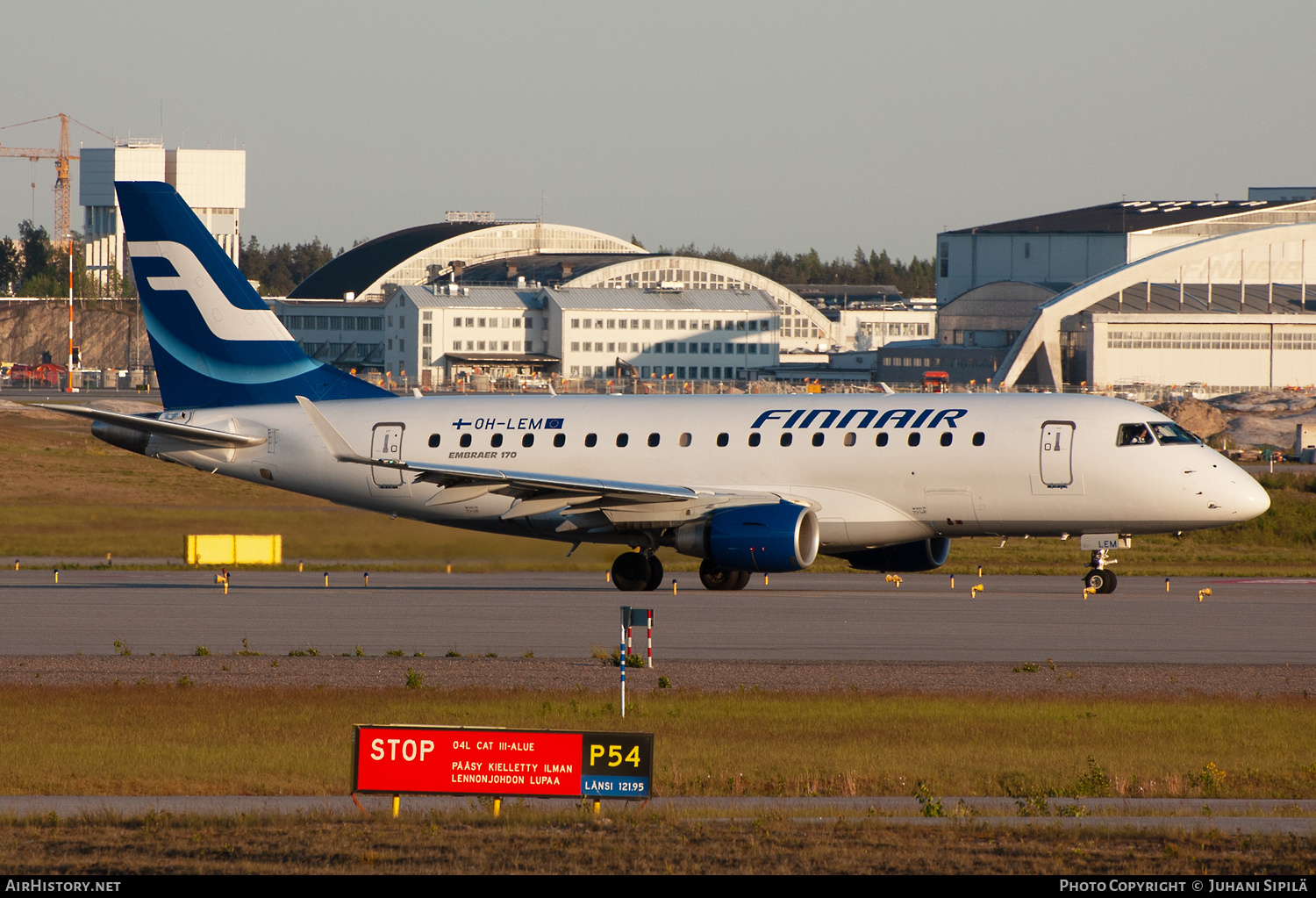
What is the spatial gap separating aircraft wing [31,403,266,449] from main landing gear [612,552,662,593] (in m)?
9.55

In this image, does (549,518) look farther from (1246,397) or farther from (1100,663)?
(1246,397)

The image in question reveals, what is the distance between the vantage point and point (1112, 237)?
16812 cm

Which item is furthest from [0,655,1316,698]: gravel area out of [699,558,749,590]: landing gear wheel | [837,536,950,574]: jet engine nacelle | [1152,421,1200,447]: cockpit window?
[699,558,749,590]: landing gear wheel

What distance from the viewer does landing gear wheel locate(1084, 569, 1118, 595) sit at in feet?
121

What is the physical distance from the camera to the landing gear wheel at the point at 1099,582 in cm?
3688

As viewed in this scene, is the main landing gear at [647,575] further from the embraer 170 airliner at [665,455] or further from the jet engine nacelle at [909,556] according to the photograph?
the jet engine nacelle at [909,556]

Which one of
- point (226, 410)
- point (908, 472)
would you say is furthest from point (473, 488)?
point (908, 472)

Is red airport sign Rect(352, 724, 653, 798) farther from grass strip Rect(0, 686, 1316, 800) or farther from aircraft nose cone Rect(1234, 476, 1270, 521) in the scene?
aircraft nose cone Rect(1234, 476, 1270, 521)

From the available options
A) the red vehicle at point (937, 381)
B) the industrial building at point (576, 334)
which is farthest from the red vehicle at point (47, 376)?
the red vehicle at point (937, 381)

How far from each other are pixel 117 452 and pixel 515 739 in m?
67.8

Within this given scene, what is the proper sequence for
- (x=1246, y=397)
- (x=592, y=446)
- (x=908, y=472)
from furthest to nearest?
(x=1246, y=397), (x=592, y=446), (x=908, y=472)

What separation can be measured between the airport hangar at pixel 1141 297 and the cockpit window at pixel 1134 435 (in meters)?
98.0

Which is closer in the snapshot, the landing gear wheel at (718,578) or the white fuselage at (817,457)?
the white fuselage at (817,457)

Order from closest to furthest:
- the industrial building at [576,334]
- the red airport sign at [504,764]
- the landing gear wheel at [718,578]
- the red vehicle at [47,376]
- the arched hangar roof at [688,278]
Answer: the red airport sign at [504,764] → the landing gear wheel at [718,578] → the industrial building at [576,334] → the red vehicle at [47,376] → the arched hangar roof at [688,278]
